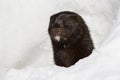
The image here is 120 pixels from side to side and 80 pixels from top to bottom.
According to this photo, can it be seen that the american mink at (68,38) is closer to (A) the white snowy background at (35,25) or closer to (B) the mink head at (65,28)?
(B) the mink head at (65,28)

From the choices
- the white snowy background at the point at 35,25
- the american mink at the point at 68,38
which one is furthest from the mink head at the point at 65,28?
the white snowy background at the point at 35,25

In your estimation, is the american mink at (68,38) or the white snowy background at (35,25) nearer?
the american mink at (68,38)

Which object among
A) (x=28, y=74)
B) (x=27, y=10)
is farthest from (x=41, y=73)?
(x=27, y=10)

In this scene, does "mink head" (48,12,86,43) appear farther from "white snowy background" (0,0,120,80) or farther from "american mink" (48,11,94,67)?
"white snowy background" (0,0,120,80)

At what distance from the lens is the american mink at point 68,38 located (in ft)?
9.48

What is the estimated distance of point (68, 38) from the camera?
292 cm

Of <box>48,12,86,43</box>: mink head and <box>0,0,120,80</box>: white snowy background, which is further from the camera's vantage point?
<box>0,0,120,80</box>: white snowy background

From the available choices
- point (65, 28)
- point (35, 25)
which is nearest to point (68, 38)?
point (65, 28)

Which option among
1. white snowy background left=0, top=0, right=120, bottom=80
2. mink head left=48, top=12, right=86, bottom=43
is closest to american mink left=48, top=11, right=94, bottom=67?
mink head left=48, top=12, right=86, bottom=43

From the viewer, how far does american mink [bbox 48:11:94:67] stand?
114 inches

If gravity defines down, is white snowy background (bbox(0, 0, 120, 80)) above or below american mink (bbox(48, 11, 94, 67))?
below

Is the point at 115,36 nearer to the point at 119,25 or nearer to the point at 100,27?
the point at 119,25

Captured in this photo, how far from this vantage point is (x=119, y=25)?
2346 mm

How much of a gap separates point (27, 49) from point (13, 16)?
0.34 m
